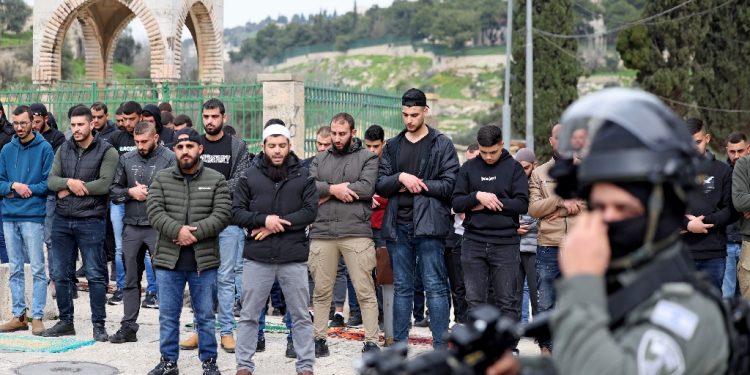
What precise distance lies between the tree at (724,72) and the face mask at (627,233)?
99.2 ft

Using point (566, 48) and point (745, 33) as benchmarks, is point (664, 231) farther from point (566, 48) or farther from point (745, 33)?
point (566, 48)

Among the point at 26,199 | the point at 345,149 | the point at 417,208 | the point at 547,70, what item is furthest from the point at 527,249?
the point at 547,70

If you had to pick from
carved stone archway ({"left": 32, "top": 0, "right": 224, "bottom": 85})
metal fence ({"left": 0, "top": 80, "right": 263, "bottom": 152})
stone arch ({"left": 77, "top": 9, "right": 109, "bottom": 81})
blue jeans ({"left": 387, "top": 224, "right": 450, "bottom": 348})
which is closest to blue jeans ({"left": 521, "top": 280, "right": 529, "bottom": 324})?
blue jeans ({"left": 387, "top": 224, "right": 450, "bottom": 348})

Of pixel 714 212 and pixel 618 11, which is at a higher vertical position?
pixel 618 11

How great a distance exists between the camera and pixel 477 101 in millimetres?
90312

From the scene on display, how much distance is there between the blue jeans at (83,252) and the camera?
907cm

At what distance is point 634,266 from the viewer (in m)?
2.48

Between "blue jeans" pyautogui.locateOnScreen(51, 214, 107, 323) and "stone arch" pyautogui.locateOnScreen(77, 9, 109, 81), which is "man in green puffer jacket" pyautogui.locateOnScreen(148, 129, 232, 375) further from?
"stone arch" pyautogui.locateOnScreen(77, 9, 109, 81)

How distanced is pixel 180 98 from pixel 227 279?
7695mm

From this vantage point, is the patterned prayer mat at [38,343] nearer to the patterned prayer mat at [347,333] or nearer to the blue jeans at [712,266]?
the patterned prayer mat at [347,333]

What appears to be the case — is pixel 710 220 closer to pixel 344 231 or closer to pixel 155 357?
pixel 344 231

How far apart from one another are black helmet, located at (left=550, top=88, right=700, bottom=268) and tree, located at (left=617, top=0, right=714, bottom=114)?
29309 millimetres

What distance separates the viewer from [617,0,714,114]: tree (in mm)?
30781

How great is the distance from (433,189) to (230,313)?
2061 millimetres
